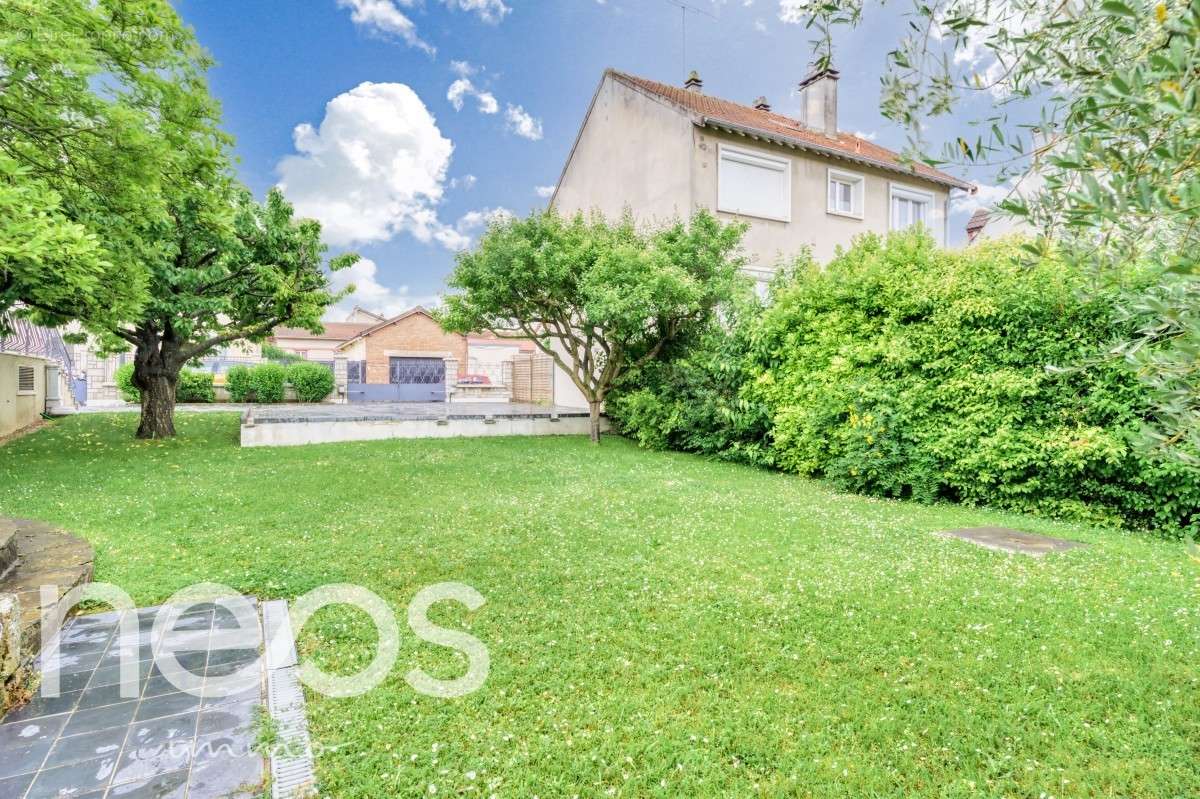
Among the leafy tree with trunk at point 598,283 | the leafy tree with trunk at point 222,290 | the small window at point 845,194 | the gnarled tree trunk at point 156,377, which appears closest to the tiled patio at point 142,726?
the leafy tree with trunk at point 598,283

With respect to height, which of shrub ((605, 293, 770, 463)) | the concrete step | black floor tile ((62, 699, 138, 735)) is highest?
shrub ((605, 293, 770, 463))

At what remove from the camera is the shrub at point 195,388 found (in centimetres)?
2250

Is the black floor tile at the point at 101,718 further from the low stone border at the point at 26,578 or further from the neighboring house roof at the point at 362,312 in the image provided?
the neighboring house roof at the point at 362,312

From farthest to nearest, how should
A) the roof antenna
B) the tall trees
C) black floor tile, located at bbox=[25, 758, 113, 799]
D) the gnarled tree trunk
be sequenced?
1. the gnarled tree trunk
2. the tall trees
3. the roof antenna
4. black floor tile, located at bbox=[25, 758, 113, 799]

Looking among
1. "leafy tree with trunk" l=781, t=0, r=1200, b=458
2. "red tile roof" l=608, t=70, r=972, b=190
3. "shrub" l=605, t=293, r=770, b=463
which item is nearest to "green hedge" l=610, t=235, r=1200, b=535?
"shrub" l=605, t=293, r=770, b=463

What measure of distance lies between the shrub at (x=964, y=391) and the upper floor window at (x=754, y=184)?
5628 mm

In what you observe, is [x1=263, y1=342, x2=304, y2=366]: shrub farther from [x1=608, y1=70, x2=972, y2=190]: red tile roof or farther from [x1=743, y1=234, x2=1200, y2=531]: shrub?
[x1=743, y1=234, x2=1200, y2=531]: shrub

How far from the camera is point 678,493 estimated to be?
784 cm

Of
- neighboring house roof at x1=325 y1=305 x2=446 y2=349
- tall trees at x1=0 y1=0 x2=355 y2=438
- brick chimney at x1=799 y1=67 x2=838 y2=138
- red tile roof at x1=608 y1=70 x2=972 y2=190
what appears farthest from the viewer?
neighboring house roof at x1=325 y1=305 x2=446 y2=349

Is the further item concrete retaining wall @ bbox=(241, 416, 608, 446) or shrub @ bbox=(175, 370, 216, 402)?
shrub @ bbox=(175, 370, 216, 402)

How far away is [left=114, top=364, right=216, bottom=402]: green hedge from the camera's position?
73.6 ft

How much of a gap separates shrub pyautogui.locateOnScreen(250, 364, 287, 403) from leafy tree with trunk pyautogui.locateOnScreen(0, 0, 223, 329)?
1559 cm

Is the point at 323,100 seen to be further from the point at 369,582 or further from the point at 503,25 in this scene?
the point at 369,582

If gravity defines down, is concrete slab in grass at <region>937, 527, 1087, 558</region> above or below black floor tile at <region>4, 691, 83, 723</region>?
above
